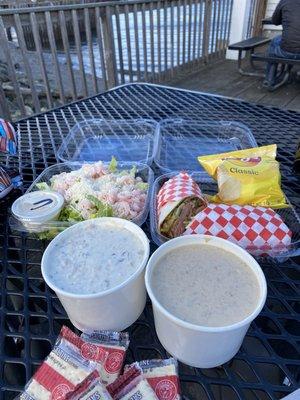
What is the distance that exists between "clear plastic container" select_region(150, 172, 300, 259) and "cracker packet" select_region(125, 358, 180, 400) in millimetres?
A: 356

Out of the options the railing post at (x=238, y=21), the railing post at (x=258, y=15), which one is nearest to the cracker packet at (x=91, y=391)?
the railing post at (x=238, y=21)

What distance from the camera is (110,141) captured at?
1.62 metres

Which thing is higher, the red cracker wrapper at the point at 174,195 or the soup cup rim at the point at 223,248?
the soup cup rim at the point at 223,248

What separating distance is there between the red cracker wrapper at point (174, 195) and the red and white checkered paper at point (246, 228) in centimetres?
7

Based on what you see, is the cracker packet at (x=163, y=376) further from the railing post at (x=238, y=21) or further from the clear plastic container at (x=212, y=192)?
the railing post at (x=238, y=21)

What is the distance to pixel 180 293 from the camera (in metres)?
0.67

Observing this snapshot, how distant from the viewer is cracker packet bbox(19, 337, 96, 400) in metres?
0.60

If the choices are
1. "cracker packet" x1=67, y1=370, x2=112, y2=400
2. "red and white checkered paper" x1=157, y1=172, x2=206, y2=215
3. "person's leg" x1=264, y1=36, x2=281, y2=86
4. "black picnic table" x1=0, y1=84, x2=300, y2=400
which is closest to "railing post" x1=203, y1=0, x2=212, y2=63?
"person's leg" x1=264, y1=36, x2=281, y2=86

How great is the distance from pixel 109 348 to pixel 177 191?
19.5 inches

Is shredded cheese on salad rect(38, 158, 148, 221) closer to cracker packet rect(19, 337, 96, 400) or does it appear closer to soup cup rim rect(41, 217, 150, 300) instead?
soup cup rim rect(41, 217, 150, 300)

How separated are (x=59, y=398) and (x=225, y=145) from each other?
130cm

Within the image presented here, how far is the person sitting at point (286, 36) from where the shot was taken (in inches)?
171

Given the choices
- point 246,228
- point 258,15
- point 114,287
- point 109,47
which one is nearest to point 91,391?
point 114,287

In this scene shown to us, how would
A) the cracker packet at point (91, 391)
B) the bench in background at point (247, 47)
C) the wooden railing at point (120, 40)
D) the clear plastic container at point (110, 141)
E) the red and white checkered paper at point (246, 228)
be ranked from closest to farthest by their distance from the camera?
1. the cracker packet at point (91, 391)
2. the red and white checkered paper at point (246, 228)
3. the clear plastic container at point (110, 141)
4. the wooden railing at point (120, 40)
5. the bench in background at point (247, 47)
